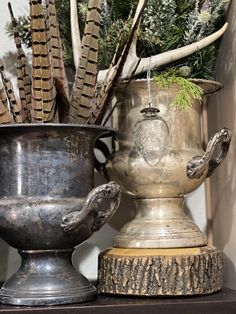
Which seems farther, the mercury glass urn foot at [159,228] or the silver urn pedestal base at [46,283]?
the mercury glass urn foot at [159,228]

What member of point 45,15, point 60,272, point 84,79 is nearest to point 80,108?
point 84,79

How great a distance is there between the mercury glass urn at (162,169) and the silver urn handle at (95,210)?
0.10 m

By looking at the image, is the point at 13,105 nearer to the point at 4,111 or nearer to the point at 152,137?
the point at 4,111

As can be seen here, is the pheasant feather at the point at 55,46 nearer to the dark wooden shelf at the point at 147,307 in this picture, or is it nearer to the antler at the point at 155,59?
the antler at the point at 155,59

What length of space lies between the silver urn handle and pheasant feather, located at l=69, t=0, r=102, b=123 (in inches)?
5.2

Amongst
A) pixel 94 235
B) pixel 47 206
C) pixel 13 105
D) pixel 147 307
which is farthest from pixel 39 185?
pixel 94 235

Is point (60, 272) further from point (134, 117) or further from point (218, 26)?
point (218, 26)

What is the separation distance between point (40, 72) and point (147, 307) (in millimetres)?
395

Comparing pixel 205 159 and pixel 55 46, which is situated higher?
pixel 55 46

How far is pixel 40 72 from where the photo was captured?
0.96 m

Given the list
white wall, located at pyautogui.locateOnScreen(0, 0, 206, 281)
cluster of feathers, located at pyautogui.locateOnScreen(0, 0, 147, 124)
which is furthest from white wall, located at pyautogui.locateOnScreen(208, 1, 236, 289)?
cluster of feathers, located at pyautogui.locateOnScreen(0, 0, 147, 124)

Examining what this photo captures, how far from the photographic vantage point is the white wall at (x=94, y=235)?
1.23 meters

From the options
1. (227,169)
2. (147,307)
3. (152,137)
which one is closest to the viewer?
(147,307)

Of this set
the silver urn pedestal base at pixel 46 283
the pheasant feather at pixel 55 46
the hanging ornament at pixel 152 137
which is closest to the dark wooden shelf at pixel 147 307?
the silver urn pedestal base at pixel 46 283
